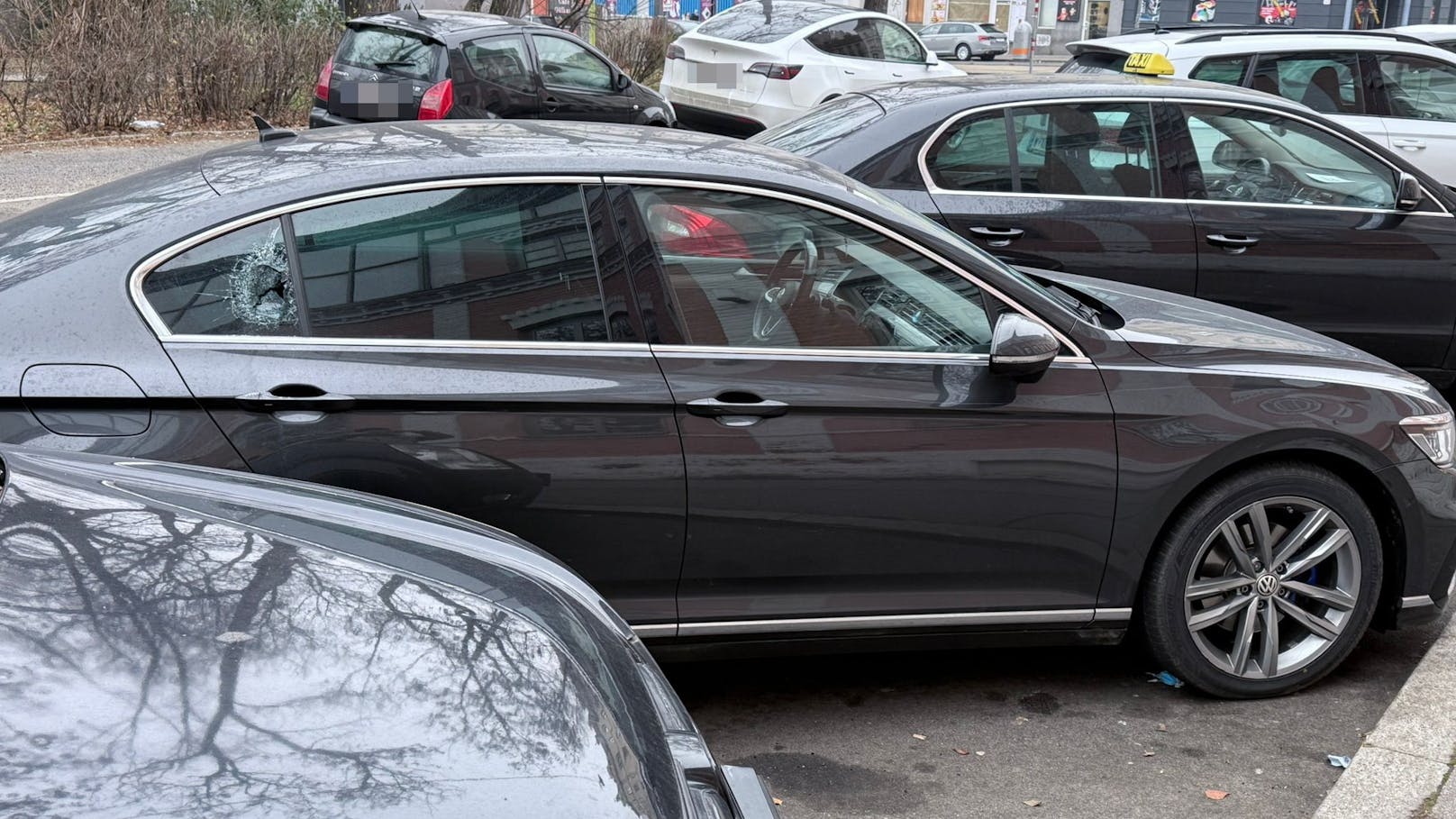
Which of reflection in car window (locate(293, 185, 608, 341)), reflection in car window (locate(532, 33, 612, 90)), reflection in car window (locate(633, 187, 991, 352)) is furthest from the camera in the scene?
reflection in car window (locate(532, 33, 612, 90))

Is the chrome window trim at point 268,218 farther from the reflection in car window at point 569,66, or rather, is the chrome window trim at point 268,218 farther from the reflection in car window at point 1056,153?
the reflection in car window at point 569,66

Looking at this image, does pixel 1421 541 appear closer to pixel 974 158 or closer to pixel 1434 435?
pixel 1434 435

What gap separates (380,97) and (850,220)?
945 centimetres

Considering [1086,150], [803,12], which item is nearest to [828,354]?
[1086,150]

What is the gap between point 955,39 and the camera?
172 ft

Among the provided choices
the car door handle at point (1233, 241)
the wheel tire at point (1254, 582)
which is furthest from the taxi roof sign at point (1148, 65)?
the wheel tire at point (1254, 582)

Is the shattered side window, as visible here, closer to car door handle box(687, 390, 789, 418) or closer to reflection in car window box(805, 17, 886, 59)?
car door handle box(687, 390, 789, 418)

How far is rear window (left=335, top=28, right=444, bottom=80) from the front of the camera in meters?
12.4

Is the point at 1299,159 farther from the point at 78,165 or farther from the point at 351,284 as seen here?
the point at 78,165

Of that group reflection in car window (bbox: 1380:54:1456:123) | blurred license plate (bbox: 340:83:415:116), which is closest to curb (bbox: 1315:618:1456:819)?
reflection in car window (bbox: 1380:54:1456:123)

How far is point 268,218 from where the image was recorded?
11.4 feet

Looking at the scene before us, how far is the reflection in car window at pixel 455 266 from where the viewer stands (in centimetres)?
349

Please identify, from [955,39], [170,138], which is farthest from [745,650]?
[955,39]

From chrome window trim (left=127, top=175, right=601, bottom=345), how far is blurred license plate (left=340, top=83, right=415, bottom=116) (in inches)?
362
